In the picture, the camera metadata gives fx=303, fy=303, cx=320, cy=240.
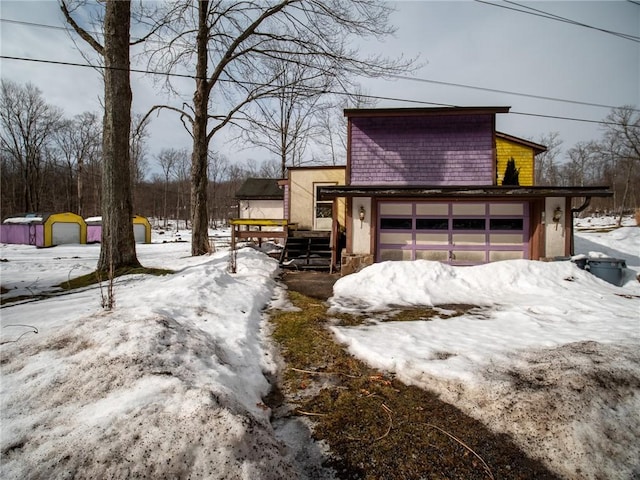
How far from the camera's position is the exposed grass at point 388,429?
2.18 meters

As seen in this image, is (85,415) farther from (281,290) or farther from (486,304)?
(486,304)

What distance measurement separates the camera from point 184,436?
1.92 metres

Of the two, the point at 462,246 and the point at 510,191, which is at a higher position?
the point at 510,191

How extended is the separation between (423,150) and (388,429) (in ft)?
36.8

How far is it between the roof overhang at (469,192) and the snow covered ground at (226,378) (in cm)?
431

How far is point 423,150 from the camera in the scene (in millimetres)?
A: 11945

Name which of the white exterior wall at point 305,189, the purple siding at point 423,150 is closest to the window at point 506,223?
the purple siding at point 423,150

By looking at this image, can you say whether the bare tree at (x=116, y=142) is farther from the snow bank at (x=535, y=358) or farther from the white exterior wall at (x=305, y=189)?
the white exterior wall at (x=305, y=189)

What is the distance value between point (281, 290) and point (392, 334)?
156 inches

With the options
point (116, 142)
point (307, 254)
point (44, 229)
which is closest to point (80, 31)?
point (116, 142)

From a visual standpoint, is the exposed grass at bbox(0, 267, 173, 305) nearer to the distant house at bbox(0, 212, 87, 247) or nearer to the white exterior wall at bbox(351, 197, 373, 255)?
the white exterior wall at bbox(351, 197, 373, 255)

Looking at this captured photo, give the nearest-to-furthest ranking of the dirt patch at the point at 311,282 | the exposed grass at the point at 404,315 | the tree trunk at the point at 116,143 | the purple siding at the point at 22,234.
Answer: the exposed grass at the point at 404,315 → the tree trunk at the point at 116,143 → the dirt patch at the point at 311,282 → the purple siding at the point at 22,234

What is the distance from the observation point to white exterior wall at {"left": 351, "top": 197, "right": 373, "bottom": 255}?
33.1 ft

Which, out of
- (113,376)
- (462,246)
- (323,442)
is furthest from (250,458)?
(462,246)
